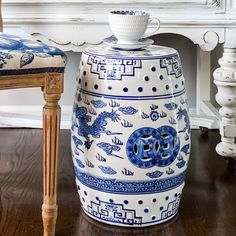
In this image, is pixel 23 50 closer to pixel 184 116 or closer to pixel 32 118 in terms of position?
pixel 184 116

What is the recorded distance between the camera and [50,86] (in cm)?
91

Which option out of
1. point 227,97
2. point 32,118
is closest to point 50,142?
point 227,97

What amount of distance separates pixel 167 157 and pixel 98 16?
0.40 m

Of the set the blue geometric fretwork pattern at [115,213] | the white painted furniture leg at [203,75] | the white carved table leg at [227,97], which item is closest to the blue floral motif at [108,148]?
the blue geometric fretwork pattern at [115,213]

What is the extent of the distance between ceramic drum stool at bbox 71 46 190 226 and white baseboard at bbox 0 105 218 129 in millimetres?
631

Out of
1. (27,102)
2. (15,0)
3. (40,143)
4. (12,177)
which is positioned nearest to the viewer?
(15,0)

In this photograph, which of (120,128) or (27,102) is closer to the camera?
(120,128)

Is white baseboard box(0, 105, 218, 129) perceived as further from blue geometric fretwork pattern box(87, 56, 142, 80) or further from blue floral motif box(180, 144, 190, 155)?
blue geometric fretwork pattern box(87, 56, 142, 80)

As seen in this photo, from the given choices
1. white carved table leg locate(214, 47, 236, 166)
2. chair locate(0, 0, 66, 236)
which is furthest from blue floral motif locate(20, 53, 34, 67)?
white carved table leg locate(214, 47, 236, 166)

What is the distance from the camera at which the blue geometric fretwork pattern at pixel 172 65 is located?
0.97 metres

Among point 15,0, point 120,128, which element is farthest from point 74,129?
point 15,0

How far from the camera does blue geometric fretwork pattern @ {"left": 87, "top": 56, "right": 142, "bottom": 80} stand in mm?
950

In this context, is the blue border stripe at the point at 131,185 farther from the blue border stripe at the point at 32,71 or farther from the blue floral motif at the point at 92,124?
the blue border stripe at the point at 32,71

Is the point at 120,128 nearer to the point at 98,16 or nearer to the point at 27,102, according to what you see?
the point at 98,16
